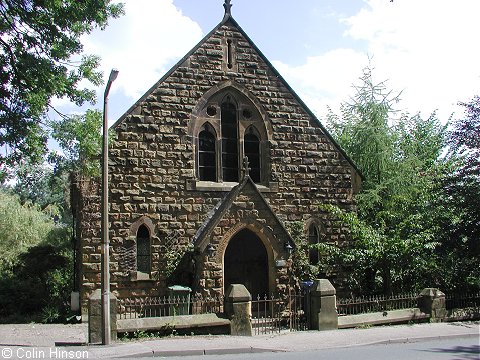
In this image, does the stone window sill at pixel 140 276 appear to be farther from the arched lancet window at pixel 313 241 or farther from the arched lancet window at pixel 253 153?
the arched lancet window at pixel 313 241

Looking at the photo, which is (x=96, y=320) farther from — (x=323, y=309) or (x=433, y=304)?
(x=433, y=304)

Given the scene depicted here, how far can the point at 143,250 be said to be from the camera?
1616 centimetres

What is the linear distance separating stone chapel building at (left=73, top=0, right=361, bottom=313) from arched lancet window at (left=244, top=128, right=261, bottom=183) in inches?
1.3

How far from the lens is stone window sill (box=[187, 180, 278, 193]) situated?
1686 cm

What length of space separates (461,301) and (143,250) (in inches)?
387

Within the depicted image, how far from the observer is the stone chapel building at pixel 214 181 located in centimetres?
1580

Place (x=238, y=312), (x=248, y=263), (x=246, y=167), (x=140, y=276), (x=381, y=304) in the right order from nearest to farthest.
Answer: (x=238, y=312)
(x=381, y=304)
(x=140, y=276)
(x=246, y=167)
(x=248, y=263)

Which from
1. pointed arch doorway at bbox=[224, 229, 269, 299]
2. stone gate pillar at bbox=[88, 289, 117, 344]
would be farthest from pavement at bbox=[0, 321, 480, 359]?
pointed arch doorway at bbox=[224, 229, 269, 299]

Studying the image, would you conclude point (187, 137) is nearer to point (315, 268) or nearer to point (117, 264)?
point (117, 264)

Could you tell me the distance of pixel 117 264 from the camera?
15.7m

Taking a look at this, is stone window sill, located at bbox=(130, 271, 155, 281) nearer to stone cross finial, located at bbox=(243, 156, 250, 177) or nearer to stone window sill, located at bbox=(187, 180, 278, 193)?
stone window sill, located at bbox=(187, 180, 278, 193)

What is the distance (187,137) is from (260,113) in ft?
9.08

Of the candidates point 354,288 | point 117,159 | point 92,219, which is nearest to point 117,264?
point 92,219

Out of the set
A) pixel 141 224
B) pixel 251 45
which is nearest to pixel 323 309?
pixel 141 224
